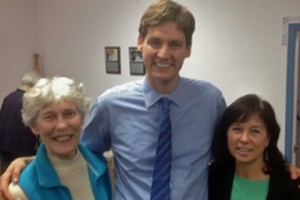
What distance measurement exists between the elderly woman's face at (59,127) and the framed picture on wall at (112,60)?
278 centimetres

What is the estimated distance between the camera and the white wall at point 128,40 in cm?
310

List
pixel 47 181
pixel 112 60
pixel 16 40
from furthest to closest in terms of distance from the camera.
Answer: pixel 16 40
pixel 112 60
pixel 47 181

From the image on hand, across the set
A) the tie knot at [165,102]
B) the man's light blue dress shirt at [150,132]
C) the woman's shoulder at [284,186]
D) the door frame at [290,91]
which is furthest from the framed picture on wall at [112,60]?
the woman's shoulder at [284,186]

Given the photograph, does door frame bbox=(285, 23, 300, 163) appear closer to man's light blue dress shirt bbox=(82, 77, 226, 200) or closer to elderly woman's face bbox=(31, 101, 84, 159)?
man's light blue dress shirt bbox=(82, 77, 226, 200)

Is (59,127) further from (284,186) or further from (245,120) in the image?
(284,186)

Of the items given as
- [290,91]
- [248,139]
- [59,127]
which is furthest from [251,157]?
[290,91]

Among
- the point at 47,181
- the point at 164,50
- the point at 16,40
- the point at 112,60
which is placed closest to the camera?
the point at 47,181

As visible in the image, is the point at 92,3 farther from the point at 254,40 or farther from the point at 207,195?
the point at 207,195

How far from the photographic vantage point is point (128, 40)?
13.3 feet

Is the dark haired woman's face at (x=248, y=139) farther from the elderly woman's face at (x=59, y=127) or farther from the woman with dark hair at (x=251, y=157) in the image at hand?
the elderly woman's face at (x=59, y=127)

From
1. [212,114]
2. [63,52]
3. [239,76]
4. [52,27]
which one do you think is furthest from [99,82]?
[212,114]

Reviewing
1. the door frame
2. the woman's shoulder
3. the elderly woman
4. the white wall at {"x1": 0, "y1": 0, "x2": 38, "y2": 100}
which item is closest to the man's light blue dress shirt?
the elderly woman

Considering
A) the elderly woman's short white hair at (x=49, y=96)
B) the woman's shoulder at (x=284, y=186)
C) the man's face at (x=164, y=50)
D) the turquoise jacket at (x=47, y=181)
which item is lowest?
the woman's shoulder at (x=284, y=186)

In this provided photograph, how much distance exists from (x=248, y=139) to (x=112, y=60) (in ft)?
9.57
